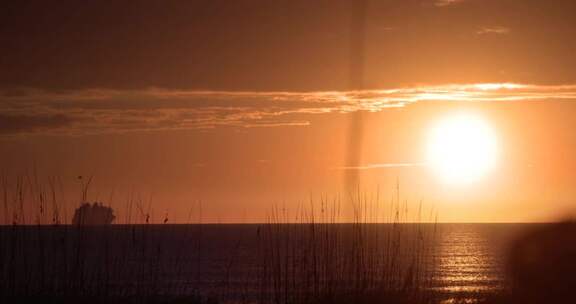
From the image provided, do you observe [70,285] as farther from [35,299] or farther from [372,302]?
[372,302]

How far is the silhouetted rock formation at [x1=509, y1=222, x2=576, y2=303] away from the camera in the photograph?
1440cm

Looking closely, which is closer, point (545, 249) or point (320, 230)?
point (320, 230)

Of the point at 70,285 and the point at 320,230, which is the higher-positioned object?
the point at 320,230

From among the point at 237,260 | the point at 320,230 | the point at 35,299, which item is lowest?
the point at 237,260

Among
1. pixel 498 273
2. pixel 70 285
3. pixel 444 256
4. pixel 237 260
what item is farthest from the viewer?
pixel 444 256

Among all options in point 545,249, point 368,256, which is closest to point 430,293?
point 368,256

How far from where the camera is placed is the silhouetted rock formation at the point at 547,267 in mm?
14402

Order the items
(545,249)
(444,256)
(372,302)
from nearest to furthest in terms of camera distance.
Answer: (372,302)
(545,249)
(444,256)

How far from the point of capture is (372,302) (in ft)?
44.4

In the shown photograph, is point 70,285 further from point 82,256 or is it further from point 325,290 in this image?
point 325,290

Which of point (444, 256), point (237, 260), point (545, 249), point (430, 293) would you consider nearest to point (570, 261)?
point (545, 249)

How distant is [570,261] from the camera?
15391mm

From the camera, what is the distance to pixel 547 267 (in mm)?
15539

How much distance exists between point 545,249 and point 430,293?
3950 millimetres
